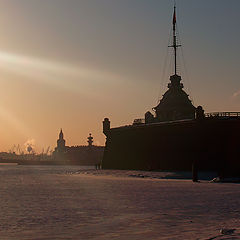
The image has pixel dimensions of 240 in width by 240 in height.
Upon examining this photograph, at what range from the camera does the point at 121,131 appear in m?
60.2

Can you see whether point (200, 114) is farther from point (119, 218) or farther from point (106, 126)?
point (119, 218)

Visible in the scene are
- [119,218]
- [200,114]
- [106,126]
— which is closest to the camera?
[119,218]

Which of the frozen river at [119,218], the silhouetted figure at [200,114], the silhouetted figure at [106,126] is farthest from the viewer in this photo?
the silhouetted figure at [106,126]

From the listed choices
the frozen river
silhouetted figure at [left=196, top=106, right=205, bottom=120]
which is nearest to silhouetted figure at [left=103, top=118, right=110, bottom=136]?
silhouetted figure at [left=196, top=106, right=205, bottom=120]

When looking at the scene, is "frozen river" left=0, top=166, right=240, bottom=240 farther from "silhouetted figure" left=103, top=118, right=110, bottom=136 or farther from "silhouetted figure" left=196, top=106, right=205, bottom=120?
"silhouetted figure" left=103, top=118, right=110, bottom=136

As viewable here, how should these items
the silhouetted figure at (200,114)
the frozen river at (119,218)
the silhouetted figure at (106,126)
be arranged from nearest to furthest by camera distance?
the frozen river at (119,218)
the silhouetted figure at (200,114)
the silhouetted figure at (106,126)

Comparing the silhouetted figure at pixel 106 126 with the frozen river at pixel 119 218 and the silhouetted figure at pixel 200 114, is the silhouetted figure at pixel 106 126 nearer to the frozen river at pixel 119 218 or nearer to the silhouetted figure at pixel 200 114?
the silhouetted figure at pixel 200 114

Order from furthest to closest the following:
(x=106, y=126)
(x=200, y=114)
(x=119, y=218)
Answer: (x=106, y=126), (x=200, y=114), (x=119, y=218)

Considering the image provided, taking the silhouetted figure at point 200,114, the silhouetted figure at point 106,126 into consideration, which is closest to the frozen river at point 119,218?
the silhouetted figure at point 200,114

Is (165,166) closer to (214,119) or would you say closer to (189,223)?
(214,119)

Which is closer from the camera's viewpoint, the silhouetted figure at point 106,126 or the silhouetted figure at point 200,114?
the silhouetted figure at point 200,114

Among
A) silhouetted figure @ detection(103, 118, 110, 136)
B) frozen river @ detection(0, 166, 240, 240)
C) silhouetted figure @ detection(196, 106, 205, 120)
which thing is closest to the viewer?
frozen river @ detection(0, 166, 240, 240)

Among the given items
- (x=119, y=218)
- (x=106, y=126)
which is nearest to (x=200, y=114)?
(x=106, y=126)

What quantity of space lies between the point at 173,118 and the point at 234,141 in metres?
14.7
